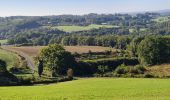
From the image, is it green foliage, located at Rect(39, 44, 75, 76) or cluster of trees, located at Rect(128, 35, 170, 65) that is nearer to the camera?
green foliage, located at Rect(39, 44, 75, 76)

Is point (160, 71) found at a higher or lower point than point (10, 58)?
higher

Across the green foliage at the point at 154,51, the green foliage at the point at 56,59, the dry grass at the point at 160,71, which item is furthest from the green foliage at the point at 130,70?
the green foliage at the point at 154,51

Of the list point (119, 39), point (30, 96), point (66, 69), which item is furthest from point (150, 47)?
point (30, 96)

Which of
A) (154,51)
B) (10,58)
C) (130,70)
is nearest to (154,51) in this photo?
(154,51)

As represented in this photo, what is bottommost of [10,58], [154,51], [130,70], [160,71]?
[10,58]

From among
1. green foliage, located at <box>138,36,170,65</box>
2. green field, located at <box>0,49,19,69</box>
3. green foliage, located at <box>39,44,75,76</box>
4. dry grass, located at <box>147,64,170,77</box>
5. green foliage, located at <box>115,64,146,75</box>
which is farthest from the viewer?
green field, located at <box>0,49,19,69</box>

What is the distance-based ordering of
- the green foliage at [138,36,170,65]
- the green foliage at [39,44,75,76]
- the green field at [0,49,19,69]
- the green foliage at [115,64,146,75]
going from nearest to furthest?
the green foliage at [115,64,146,75] → the green foliage at [39,44,75,76] → the green foliage at [138,36,170,65] → the green field at [0,49,19,69]

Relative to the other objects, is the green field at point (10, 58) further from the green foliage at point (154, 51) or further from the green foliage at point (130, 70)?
the green foliage at point (154, 51)

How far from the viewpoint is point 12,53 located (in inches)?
6294

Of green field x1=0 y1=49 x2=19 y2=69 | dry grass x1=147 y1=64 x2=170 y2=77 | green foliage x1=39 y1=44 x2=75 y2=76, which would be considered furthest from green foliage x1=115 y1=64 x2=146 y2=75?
green field x1=0 y1=49 x2=19 y2=69

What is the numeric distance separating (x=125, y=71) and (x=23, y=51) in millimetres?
68744

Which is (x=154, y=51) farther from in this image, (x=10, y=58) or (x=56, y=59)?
(x=10, y=58)

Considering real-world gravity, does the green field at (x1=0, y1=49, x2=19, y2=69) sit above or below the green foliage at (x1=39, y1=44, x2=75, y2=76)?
below

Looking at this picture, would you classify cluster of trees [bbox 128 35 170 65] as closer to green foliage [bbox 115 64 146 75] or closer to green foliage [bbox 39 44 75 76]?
green foliage [bbox 115 64 146 75]
